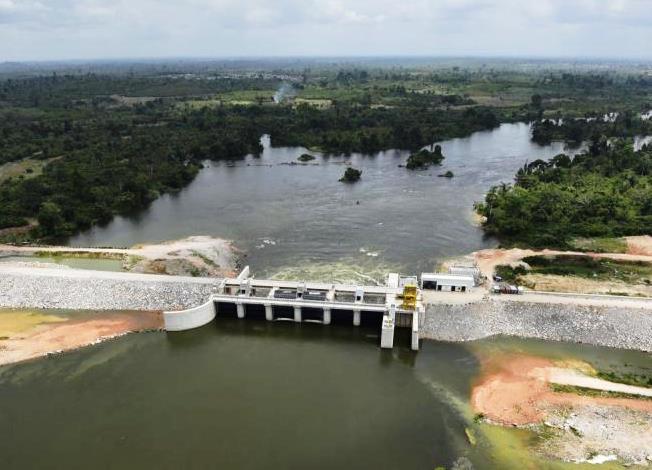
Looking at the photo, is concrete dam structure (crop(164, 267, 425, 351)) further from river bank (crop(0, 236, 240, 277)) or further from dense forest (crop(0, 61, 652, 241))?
dense forest (crop(0, 61, 652, 241))

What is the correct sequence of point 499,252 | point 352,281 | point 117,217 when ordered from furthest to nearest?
point 117,217 < point 499,252 < point 352,281

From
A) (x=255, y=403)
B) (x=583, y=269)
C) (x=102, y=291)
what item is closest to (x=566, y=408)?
(x=255, y=403)

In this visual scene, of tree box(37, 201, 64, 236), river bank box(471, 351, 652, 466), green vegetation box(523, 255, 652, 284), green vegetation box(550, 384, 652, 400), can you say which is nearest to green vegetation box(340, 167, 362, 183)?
green vegetation box(523, 255, 652, 284)

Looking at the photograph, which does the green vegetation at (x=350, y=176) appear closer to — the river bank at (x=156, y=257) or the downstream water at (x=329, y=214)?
the downstream water at (x=329, y=214)

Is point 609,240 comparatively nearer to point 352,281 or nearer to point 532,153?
point 352,281

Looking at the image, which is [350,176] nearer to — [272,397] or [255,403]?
[272,397]

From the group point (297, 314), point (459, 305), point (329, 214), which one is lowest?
point (329, 214)

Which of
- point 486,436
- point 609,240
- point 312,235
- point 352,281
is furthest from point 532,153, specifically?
point 486,436
